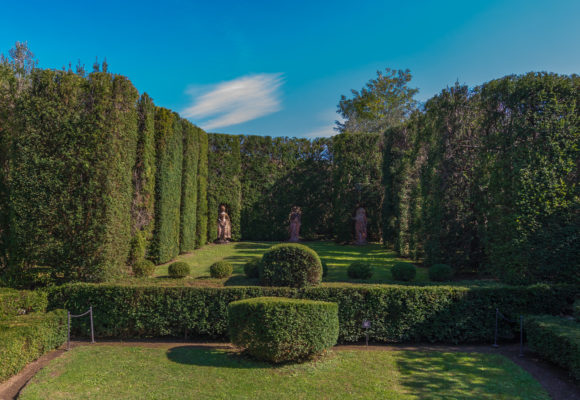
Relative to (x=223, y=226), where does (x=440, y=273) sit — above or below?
below

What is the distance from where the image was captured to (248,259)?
15.8 m

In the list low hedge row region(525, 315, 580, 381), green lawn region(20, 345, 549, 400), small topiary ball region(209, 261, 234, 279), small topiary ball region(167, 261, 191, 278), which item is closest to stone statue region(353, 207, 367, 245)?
small topiary ball region(209, 261, 234, 279)

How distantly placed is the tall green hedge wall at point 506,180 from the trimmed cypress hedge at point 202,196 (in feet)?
39.0

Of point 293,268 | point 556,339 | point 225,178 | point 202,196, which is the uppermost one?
point 225,178

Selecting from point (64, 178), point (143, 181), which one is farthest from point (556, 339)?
point (143, 181)

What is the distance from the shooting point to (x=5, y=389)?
6.42 metres

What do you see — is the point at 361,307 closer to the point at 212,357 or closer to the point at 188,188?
the point at 212,357

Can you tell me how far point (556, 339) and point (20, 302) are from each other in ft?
39.7

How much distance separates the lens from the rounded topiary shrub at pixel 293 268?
9.08 meters

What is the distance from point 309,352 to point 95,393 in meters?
4.05

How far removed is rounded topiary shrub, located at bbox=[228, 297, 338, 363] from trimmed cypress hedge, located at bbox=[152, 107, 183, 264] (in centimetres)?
873

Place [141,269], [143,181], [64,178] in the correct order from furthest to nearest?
[143,181] → [141,269] → [64,178]

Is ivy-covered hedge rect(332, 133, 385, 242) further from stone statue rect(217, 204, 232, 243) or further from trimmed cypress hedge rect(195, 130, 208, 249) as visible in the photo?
trimmed cypress hedge rect(195, 130, 208, 249)

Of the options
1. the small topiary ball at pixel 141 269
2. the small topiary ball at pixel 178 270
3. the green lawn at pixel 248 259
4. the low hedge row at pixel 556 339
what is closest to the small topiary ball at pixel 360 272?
the green lawn at pixel 248 259
